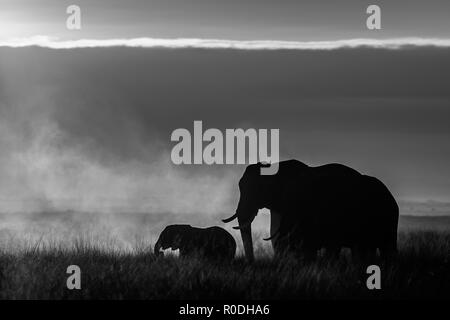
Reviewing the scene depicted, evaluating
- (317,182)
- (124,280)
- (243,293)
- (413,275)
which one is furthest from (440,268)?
(124,280)

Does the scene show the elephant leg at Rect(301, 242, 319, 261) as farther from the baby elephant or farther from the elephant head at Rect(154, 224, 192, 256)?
the elephant head at Rect(154, 224, 192, 256)

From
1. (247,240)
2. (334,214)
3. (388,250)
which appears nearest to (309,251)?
(334,214)

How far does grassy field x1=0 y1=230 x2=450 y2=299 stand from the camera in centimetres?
1084

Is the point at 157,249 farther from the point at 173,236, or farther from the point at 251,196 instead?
the point at 251,196

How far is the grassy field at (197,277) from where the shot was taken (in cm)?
1084

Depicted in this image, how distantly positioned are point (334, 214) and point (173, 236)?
8.16 feet

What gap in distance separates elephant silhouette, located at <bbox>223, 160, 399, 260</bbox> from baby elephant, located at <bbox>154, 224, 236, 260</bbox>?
1.02 feet

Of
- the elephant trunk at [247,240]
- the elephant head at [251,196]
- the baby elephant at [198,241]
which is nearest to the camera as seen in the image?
the elephant trunk at [247,240]

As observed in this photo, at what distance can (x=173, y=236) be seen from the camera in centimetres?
1405

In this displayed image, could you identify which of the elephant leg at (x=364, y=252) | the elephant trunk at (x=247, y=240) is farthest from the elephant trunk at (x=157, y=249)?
the elephant leg at (x=364, y=252)

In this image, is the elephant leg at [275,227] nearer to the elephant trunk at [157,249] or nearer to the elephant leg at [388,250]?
the elephant leg at [388,250]

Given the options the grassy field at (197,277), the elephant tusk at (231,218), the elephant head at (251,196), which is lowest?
the grassy field at (197,277)
